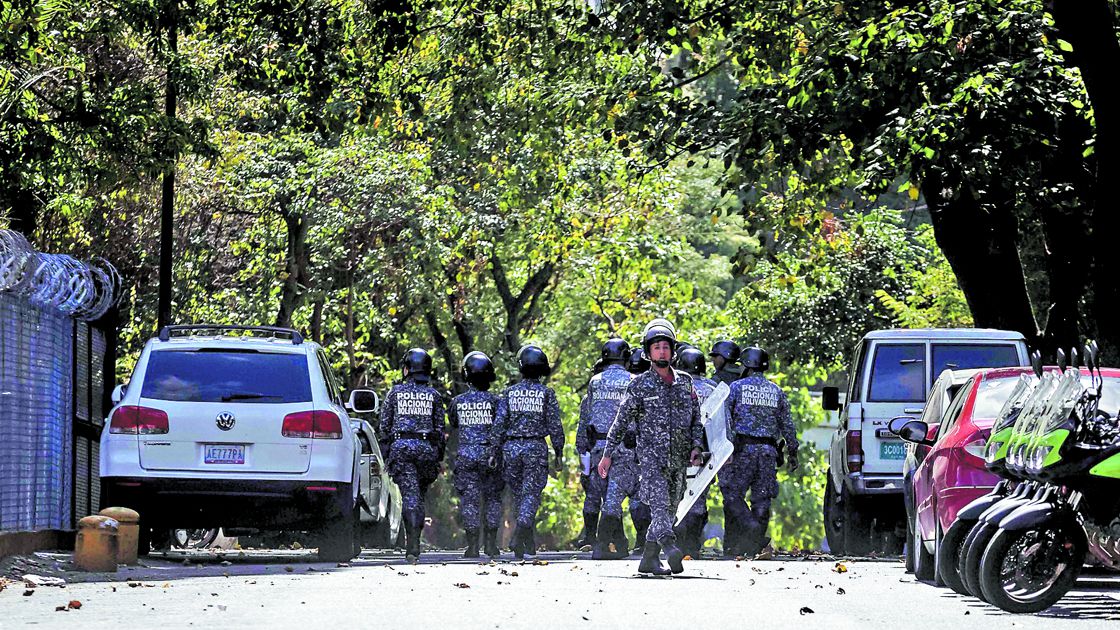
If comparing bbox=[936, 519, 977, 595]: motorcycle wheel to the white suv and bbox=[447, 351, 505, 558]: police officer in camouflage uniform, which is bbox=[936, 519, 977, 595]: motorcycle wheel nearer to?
the white suv

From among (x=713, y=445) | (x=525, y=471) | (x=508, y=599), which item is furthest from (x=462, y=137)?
(x=508, y=599)

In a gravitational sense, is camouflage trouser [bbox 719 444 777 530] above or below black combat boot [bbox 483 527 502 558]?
above

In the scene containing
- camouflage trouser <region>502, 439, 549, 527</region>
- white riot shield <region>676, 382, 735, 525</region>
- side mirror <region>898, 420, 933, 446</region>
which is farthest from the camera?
camouflage trouser <region>502, 439, 549, 527</region>

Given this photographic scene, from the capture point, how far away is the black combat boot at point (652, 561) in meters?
15.3

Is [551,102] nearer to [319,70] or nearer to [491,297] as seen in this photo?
[319,70]

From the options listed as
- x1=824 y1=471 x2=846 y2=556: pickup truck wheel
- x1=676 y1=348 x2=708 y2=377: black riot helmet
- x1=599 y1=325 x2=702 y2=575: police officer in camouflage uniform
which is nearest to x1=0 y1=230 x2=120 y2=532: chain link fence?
x1=599 y1=325 x2=702 y2=575: police officer in camouflage uniform

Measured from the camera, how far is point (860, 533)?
67.9ft

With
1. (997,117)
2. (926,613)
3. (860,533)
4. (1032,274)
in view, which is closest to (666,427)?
(926,613)

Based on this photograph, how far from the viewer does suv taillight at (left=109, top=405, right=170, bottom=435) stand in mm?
16422

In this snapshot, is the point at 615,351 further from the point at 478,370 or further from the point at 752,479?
the point at 752,479

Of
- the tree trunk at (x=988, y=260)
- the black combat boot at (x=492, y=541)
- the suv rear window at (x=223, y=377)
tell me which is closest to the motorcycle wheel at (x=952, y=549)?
the suv rear window at (x=223, y=377)

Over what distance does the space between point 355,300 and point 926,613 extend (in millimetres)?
28529

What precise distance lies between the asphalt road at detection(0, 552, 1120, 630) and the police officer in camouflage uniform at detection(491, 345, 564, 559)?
2084mm

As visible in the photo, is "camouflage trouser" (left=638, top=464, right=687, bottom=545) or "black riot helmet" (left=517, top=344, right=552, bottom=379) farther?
"black riot helmet" (left=517, top=344, right=552, bottom=379)
